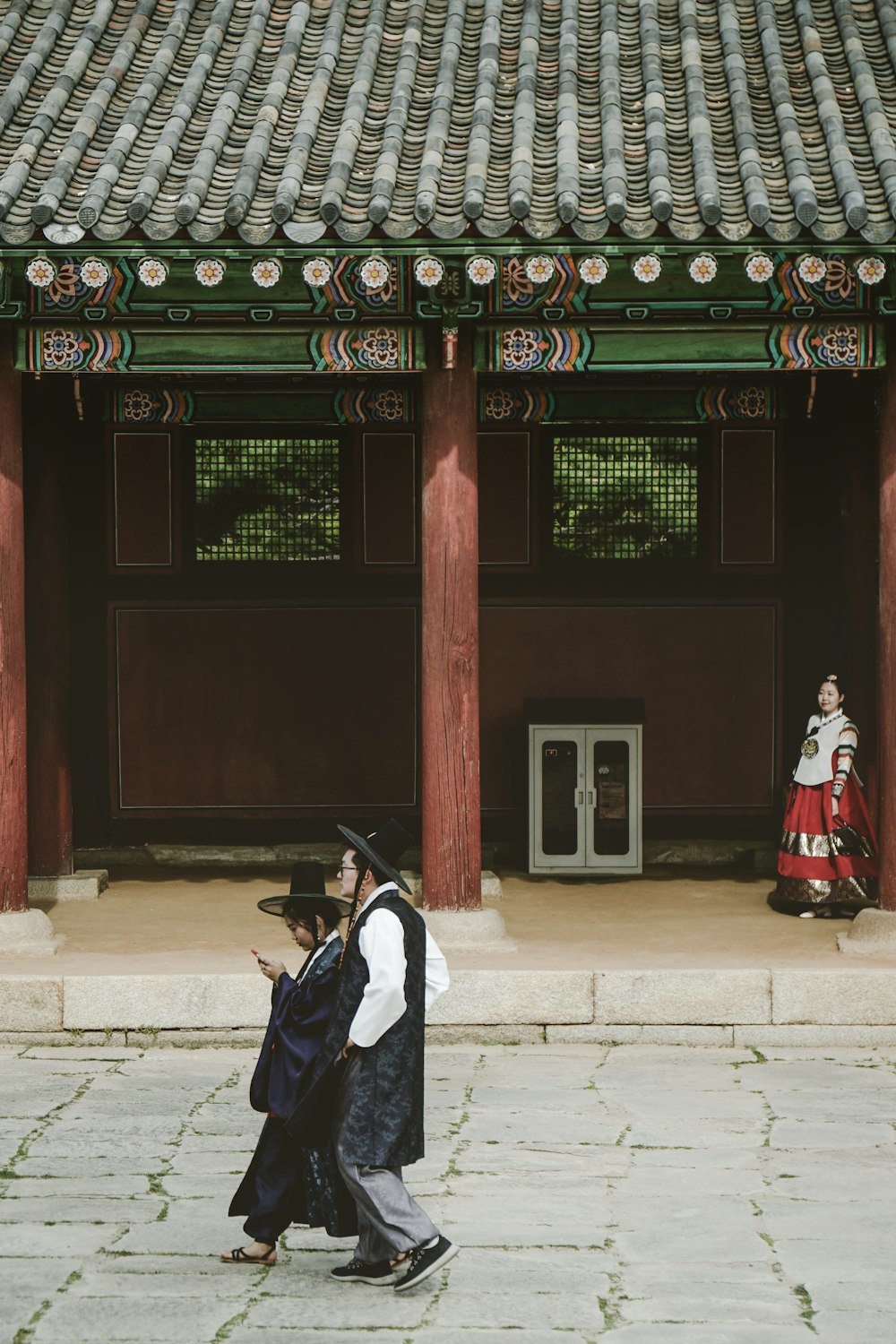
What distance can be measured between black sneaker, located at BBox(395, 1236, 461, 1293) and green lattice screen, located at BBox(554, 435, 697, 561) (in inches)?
302

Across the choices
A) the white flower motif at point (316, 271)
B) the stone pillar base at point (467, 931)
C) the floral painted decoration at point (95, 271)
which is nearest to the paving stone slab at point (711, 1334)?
the stone pillar base at point (467, 931)

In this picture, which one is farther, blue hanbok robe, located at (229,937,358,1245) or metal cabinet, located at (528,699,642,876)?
metal cabinet, located at (528,699,642,876)

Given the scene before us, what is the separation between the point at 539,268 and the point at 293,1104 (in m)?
5.20

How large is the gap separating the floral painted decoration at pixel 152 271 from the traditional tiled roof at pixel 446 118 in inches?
7.8

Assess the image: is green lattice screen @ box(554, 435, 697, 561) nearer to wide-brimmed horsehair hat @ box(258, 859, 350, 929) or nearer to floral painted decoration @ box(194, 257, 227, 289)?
floral painted decoration @ box(194, 257, 227, 289)

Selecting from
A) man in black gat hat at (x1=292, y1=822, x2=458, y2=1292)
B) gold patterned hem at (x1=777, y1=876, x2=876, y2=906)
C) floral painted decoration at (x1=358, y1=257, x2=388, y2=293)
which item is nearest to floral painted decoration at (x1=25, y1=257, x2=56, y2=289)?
floral painted decoration at (x1=358, y1=257, x2=388, y2=293)

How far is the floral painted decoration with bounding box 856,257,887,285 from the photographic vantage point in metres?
9.42

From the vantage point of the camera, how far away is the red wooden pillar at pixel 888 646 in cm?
995

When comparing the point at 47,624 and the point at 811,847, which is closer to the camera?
the point at 811,847

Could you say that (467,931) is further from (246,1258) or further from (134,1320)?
(134,1320)

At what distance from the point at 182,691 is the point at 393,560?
72.5 inches

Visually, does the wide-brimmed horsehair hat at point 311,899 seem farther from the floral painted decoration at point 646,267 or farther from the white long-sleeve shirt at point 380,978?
the floral painted decoration at point 646,267

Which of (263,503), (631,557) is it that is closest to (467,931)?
(631,557)

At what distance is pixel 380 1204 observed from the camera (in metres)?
5.83
